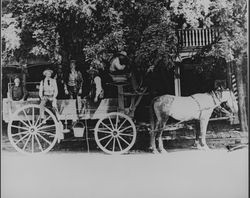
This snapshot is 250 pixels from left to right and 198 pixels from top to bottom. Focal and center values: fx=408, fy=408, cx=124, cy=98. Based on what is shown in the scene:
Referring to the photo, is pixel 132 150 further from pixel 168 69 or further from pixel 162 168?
pixel 168 69

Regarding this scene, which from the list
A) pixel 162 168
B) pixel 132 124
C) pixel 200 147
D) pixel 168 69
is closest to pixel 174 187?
pixel 162 168

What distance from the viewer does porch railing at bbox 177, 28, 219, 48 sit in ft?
12.6

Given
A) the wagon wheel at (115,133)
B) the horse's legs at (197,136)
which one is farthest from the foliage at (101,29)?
the horse's legs at (197,136)

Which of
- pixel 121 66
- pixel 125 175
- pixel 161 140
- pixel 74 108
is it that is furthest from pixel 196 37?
pixel 125 175

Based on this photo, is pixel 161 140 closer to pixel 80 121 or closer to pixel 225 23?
pixel 80 121

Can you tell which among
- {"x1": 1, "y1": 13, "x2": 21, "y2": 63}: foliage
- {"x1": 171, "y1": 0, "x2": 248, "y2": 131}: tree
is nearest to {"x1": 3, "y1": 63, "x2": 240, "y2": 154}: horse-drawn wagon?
{"x1": 171, "y1": 0, "x2": 248, "y2": 131}: tree

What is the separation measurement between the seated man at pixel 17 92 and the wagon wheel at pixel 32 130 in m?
0.10

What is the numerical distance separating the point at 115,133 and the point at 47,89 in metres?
0.76

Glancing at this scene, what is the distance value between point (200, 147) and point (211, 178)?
0.30 metres

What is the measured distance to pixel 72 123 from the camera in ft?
12.6

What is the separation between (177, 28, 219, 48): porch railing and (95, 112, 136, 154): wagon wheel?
90cm

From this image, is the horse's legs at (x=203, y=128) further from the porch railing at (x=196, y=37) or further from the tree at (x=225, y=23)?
the porch railing at (x=196, y=37)

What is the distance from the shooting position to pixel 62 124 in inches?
152

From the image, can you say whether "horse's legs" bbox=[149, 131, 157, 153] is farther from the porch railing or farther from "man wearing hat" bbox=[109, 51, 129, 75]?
the porch railing
